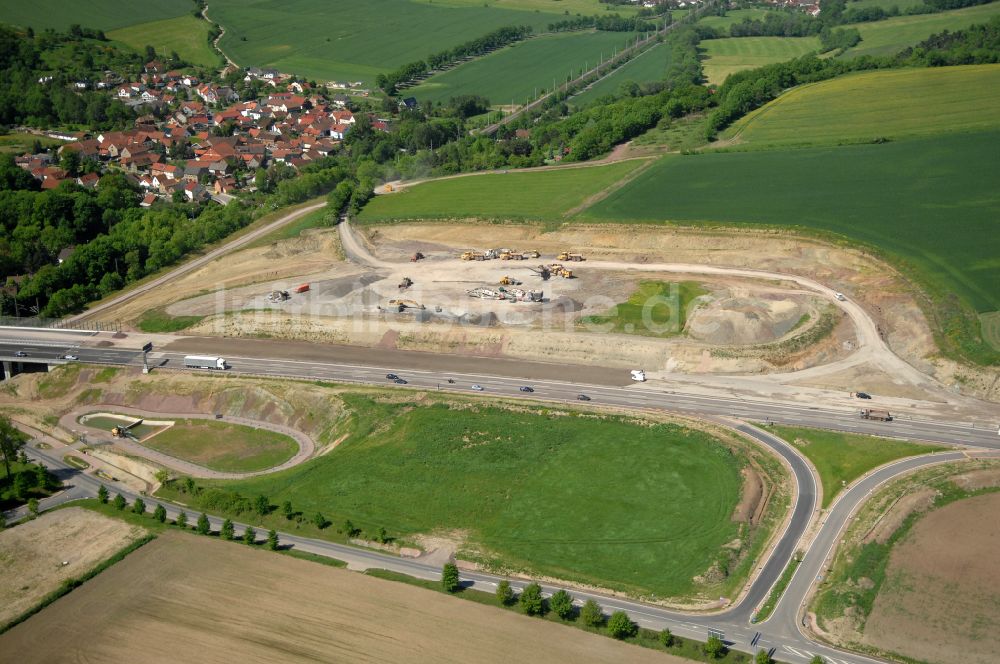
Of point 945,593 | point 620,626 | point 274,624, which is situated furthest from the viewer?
point 945,593

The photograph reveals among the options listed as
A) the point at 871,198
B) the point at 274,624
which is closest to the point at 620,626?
the point at 274,624

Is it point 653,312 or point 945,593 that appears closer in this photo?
point 945,593

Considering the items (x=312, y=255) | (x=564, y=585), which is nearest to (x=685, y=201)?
(x=312, y=255)

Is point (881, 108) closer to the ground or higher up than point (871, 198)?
higher up

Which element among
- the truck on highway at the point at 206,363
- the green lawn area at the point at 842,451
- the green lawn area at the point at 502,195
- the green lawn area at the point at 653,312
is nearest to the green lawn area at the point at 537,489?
the green lawn area at the point at 842,451

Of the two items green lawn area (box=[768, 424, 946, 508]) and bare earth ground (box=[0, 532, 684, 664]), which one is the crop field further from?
bare earth ground (box=[0, 532, 684, 664])

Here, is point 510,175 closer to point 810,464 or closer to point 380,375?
point 380,375

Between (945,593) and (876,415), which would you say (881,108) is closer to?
(876,415)

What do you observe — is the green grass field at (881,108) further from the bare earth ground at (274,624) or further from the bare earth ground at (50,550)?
the bare earth ground at (50,550)
